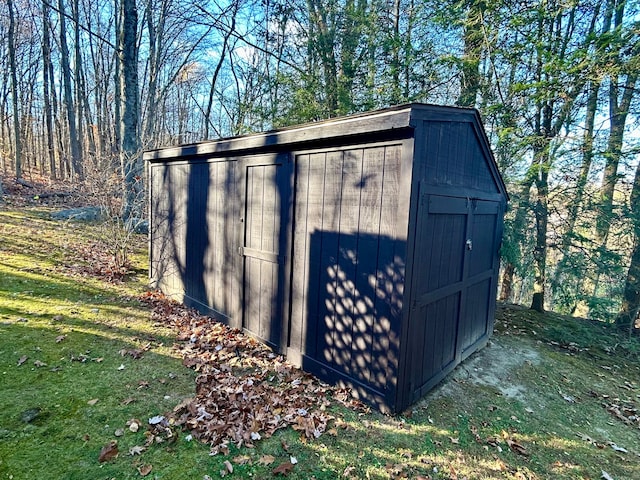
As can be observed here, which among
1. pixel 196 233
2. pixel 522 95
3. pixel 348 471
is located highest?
pixel 522 95

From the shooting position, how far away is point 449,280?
11.1 ft

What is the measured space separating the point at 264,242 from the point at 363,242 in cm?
138

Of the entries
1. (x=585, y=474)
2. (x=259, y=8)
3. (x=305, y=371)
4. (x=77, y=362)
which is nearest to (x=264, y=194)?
(x=305, y=371)

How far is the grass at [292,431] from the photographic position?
86.4 inches

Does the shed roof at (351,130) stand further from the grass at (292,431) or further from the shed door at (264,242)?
the grass at (292,431)

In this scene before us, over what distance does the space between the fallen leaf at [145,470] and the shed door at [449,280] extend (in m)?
2.06

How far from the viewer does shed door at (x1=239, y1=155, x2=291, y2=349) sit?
11.8 ft

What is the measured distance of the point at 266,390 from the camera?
3012 millimetres

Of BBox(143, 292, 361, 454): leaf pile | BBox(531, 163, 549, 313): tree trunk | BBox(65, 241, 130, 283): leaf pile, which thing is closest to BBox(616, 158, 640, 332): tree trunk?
BBox(531, 163, 549, 313): tree trunk

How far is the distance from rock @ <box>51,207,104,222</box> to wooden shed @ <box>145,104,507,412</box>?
6.92 metres

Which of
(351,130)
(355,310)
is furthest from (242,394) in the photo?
(351,130)

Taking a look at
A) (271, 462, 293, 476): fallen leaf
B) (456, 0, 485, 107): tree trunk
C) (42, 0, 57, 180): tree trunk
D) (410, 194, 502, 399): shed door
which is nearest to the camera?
(271, 462, 293, 476): fallen leaf

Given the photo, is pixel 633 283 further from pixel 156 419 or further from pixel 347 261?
pixel 156 419

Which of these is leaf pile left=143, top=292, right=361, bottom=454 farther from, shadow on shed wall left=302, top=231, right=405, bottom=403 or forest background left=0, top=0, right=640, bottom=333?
forest background left=0, top=0, right=640, bottom=333
